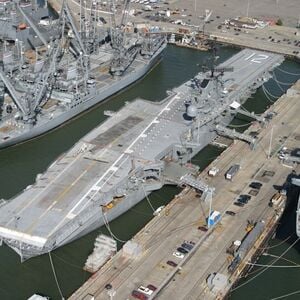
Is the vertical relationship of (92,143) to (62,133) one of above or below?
above

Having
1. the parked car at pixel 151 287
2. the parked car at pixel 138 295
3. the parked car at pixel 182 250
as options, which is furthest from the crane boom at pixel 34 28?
the parked car at pixel 138 295

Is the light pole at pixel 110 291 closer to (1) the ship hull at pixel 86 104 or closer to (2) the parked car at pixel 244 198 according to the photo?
(2) the parked car at pixel 244 198

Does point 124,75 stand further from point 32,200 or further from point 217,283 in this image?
point 217,283

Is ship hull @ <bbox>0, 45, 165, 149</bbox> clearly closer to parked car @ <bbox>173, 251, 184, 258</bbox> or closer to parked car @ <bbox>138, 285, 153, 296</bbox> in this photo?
parked car @ <bbox>173, 251, 184, 258</bbox>

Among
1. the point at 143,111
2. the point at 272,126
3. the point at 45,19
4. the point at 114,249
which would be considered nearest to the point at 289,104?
the point at 272,126

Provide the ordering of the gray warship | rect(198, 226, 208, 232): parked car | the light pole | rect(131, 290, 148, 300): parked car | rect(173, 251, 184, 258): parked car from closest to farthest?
1. the light pole
2. rect(131, 290, 148, 300): parked car
3. rect(173, 251, 184, 258): parked car
4. rect(198, 226, 208, 232): parked car
5. the gray warship

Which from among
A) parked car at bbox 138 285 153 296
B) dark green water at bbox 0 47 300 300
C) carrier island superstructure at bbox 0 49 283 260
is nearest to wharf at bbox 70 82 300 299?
parked car at bbox 138 285 153 296

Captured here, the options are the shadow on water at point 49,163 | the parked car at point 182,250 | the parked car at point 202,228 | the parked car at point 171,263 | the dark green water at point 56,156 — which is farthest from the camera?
the parked car at point 202,228
